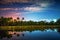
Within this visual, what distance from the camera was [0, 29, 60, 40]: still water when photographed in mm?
5328

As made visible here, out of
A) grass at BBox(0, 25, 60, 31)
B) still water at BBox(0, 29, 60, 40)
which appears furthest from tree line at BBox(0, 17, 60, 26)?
still water at BBox(0, 29, 60, 40)

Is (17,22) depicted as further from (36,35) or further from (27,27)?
(36,35)

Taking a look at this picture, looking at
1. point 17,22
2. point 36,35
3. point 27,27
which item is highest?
point 17,22

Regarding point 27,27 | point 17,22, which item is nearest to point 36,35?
point 27,27

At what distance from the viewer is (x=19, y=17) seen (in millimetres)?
5734

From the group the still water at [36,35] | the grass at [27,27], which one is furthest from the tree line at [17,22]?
the still water at [36,35]

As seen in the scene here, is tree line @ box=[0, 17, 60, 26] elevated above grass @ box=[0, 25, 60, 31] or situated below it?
above

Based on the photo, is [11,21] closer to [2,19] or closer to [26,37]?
[2,19]

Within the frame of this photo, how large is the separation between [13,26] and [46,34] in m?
1.03

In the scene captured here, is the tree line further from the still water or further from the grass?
the still water

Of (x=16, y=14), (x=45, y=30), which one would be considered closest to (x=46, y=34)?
(x=45, y=30)

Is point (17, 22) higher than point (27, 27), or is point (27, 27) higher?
point (17, 22)

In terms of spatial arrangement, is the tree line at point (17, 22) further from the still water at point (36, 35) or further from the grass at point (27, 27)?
the still water at point (36, 35)

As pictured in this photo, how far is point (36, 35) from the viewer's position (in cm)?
548
